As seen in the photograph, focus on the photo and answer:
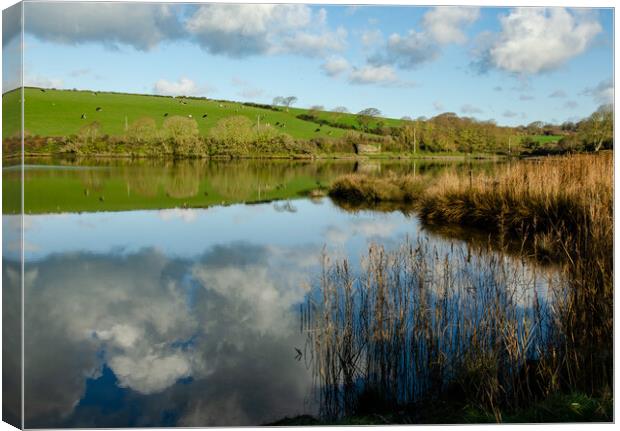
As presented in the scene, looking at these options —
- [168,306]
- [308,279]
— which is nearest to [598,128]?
[308,279]

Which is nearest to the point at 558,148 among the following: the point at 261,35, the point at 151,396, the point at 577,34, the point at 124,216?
the point at 577,34

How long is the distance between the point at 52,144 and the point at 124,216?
4.43 metres

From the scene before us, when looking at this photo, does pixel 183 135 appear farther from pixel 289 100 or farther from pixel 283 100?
pixel 289 100

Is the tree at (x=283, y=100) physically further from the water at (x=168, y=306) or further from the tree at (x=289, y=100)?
the water at (x=168, y=306)

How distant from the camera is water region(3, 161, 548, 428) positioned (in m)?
4.32

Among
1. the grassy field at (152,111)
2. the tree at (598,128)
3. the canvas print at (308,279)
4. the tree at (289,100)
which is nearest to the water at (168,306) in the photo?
the canvas print at (308,279)

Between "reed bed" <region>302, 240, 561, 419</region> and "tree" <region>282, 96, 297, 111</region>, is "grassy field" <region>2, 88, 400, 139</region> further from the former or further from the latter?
"reed bed" <region>302, 240, 561, 419</region>

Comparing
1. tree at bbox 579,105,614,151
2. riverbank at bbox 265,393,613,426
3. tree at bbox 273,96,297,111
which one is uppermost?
tree at bbox 273,96,297,111

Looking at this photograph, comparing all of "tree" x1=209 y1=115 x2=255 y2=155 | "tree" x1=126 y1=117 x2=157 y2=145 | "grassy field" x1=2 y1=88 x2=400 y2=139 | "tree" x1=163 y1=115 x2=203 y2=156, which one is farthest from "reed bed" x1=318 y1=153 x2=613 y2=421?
"tree" x1=126 y1=117 x2=157 y2=145

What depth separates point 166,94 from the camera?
21.8 feet

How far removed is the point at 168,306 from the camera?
6.64 metres

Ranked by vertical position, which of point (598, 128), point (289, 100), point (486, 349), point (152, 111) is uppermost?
point (152, 111)

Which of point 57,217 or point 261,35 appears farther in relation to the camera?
point 57,217

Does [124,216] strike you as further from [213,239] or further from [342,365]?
[342,365]
